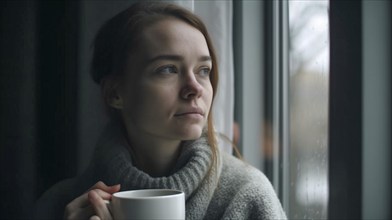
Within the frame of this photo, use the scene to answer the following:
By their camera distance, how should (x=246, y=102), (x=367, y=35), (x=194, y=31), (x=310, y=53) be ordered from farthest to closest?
(x=246, y=102) < (x=310, y=53) < (x=194, y=31) < (x=367, y=35)

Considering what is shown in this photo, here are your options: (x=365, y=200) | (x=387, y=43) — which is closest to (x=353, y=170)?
(x=365, y=200)

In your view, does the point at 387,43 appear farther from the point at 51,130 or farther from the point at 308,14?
the point at 51,130

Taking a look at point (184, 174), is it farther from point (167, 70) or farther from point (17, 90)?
point (17, 90)

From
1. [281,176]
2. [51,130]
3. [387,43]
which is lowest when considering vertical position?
[281,176]

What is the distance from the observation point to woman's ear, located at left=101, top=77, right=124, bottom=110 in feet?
2.51

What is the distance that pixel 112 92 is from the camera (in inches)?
30.4

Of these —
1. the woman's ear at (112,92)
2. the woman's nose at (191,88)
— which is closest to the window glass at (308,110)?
the woman's nose at (191,88)

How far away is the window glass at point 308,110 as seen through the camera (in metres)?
0.81

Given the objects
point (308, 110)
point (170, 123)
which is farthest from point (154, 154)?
point (308, 110)

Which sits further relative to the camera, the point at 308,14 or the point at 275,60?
the point at 275,60

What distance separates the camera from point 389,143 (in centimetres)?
55

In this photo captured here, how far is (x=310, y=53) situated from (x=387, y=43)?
1.01 feet

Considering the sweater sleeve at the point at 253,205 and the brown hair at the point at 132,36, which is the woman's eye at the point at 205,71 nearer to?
the brown hair at the point at 132,36

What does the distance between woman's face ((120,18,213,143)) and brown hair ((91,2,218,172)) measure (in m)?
0.01
